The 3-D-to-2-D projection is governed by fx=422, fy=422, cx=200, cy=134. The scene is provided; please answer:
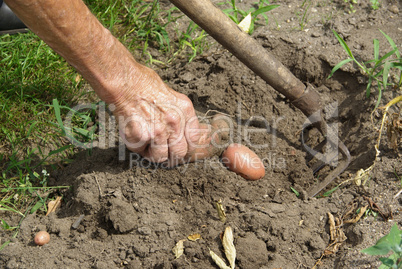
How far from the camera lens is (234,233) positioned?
2518mm

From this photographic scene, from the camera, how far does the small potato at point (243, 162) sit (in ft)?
9.41

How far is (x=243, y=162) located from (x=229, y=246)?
0.65 m

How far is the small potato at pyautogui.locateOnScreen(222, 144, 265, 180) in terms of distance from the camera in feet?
9.41

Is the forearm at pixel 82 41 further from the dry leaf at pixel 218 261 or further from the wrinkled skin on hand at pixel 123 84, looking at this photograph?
the dry leaf at pixel 218 261

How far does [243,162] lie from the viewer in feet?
9.39

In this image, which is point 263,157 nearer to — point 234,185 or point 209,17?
point 234,185

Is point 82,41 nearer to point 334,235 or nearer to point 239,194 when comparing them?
point 239,194

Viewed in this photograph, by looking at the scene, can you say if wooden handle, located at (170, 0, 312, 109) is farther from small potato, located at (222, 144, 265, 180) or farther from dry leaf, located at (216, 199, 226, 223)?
dry leaf, located at (216, 199, 226, 223)

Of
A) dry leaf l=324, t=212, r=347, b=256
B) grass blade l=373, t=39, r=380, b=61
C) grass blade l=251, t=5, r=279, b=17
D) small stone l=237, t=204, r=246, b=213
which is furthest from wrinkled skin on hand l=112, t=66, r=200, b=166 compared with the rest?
grass blade l=373, t=39, r=380, b=61

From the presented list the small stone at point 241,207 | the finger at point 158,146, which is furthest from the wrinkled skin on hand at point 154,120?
the small stone at point 241,207

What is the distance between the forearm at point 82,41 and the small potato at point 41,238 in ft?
2.91

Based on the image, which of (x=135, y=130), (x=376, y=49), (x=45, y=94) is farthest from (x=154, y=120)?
(x=376, y=49)

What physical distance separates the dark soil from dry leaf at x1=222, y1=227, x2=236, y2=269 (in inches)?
1.7

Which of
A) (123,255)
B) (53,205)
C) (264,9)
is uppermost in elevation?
(264,9)
